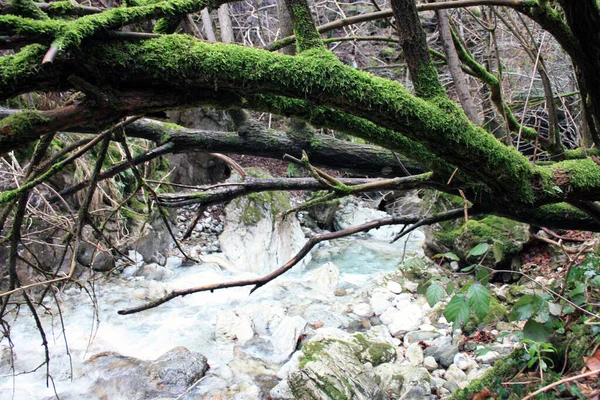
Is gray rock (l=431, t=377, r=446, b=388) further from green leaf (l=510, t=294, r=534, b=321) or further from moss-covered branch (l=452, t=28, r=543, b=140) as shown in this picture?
moss-covered branch (l=452, t=28, r=543, b=140)

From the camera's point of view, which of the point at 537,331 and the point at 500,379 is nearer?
the point at 537,331

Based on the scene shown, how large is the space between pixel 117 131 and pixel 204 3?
770mm

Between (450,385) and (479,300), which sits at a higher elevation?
(479,300)

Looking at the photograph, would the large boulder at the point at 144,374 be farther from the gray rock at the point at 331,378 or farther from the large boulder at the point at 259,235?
the large boulder at the point at 259,235

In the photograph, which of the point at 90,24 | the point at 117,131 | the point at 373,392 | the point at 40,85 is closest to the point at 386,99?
the point at 90,24

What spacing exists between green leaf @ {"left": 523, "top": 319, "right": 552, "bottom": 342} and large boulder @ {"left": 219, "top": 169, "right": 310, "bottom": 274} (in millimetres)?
4828

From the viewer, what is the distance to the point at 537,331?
1767 mm

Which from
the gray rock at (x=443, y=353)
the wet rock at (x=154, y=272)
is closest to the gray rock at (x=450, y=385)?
the gray rock at (x=443, y=353)

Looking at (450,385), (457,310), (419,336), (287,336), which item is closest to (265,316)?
(287,336)

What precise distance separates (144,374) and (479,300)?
3.02 m

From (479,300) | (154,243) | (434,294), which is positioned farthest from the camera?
(154,243)

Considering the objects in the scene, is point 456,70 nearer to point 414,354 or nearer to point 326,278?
point 414,354

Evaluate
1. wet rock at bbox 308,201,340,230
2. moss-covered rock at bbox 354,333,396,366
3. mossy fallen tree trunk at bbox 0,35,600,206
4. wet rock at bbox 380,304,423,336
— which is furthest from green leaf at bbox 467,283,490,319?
Result: wet rock at bbox 308,201,340,230

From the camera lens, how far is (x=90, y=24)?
119 cm
